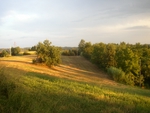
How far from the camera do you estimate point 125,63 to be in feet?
129

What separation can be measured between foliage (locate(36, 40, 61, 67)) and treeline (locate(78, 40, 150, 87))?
11.5m

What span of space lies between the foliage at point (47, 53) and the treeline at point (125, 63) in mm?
11486

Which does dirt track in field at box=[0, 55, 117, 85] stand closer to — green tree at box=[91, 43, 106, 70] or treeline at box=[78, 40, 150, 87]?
green tree at box=[91, 43, 106, 70]

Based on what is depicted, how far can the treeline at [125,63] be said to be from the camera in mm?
35406

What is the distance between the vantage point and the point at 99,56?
1876 inches

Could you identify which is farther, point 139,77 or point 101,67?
point 101,67

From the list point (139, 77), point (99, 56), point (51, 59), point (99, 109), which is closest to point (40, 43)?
point (51, 59)

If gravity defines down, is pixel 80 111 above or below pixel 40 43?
below

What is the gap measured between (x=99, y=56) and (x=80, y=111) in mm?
41624

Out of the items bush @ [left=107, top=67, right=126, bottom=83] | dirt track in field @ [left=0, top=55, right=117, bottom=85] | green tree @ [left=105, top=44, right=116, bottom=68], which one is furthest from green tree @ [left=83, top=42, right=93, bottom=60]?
bush @ [left=107, top=67, right=126, bottom=83]

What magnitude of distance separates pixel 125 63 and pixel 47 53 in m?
17.6

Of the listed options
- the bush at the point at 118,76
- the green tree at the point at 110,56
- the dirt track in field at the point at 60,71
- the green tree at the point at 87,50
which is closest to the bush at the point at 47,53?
the dirt track in field at the point at 60,71

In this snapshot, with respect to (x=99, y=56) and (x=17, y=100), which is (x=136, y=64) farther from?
(x=17, y=100)

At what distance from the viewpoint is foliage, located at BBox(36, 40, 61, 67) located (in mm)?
31361
